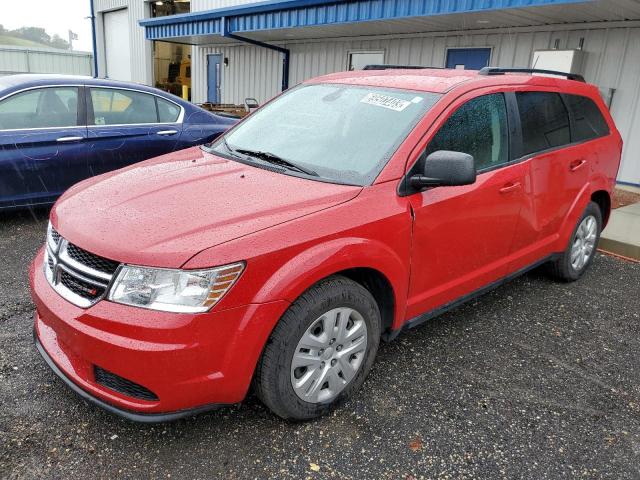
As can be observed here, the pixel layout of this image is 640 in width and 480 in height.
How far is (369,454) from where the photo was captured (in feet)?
7.69

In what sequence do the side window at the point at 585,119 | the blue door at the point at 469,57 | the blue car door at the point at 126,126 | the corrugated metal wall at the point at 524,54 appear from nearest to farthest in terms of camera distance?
the side window at the point at 585,119 < the blue car door at the point at 126,126 < the corrugated metal wall at the point at 524,54 < the blue door at the point at 469,57

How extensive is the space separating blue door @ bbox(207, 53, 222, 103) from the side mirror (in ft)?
48.9

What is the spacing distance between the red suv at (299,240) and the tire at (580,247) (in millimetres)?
639

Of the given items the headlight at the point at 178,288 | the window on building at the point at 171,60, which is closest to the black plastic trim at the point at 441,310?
the headlight at the point at 178,288

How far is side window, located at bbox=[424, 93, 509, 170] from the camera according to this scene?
289 cm

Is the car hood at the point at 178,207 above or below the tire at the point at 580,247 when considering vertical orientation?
above

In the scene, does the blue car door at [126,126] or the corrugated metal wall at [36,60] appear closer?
the blue car door at [126,126]

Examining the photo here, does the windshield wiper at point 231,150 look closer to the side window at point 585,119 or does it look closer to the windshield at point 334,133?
the windshield at point 334,133

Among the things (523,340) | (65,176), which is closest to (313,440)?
(523,340)

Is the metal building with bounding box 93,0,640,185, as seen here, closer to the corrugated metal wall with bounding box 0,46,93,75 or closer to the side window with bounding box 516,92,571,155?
the side window with bounding box 516,92,571,155

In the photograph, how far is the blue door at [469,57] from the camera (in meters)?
9.23

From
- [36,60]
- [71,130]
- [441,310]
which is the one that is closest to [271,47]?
[71,130]

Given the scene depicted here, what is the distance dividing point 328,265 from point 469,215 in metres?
1.12

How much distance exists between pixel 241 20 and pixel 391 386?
1060 centimetres
